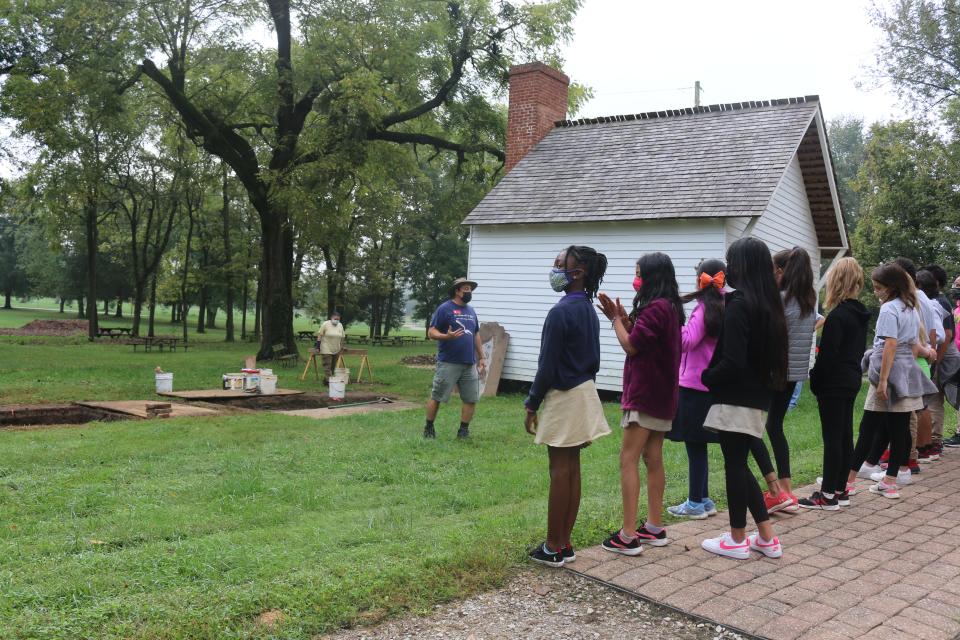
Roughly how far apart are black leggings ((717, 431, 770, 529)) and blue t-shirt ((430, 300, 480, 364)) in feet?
16.9

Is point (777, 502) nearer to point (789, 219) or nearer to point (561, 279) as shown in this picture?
point (561, 279)

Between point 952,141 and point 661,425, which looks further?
point 952,141

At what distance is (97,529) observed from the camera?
5.30 m

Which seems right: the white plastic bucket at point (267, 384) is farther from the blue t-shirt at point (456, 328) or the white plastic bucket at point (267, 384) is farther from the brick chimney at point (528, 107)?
the brick chimney at point (528, 107)

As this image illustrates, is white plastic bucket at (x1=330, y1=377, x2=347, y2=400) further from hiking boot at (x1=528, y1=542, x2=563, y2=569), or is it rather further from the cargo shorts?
hiking boot at (x1=528, y1=542, x2=563, y2=569)

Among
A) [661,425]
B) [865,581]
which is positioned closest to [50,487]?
[661,425]

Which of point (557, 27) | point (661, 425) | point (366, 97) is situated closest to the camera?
point (661, 425)

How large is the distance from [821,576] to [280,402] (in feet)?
36.7

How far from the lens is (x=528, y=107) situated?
1897 cm

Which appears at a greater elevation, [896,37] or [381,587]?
[896,37]

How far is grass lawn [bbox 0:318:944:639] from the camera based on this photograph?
3.85 meters

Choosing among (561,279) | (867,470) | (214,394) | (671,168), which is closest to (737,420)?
(561,279)

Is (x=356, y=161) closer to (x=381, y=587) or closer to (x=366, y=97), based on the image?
(x=366, y=97)

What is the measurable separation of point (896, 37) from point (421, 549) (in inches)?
1122
